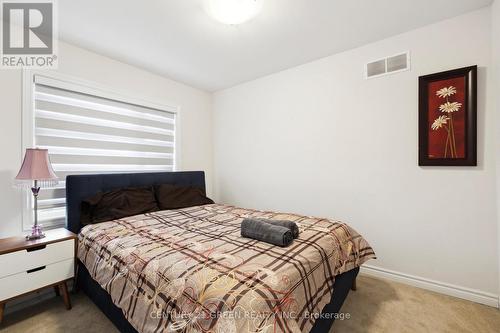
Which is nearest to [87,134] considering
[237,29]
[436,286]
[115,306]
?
[115,306]

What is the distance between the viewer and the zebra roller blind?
227 cm

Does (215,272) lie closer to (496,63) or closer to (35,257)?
(35,257)

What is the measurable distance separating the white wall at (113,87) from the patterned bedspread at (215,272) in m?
0.80

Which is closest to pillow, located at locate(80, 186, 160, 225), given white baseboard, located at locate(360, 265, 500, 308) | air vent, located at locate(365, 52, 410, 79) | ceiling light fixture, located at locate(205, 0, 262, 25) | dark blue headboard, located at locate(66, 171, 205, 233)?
dark blue headboard, located at locate(66, 171, 205, 233)

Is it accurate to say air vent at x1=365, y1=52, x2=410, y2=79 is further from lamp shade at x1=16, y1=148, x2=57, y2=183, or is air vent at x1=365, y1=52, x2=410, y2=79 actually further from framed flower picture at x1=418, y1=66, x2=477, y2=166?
lamp shade at x1=16, y1=148, x2=57, y2=183

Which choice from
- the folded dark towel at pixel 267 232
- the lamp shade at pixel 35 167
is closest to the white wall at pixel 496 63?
the folded dark towel at pixel 267 232

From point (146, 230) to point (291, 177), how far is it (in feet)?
6.31

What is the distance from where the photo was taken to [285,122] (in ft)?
10.2

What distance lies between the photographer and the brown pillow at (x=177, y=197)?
280cm

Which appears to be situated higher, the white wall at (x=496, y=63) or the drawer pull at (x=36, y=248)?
the white wall at (x=496, y=63)

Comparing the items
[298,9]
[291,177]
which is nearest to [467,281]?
[291,177]

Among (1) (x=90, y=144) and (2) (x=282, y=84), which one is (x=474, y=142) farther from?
(1) (x=90, y=144)

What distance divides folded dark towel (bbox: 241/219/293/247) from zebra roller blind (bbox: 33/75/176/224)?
2073mm

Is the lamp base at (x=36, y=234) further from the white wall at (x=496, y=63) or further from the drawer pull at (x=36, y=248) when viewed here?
the white wall at (x=496, y=63)
